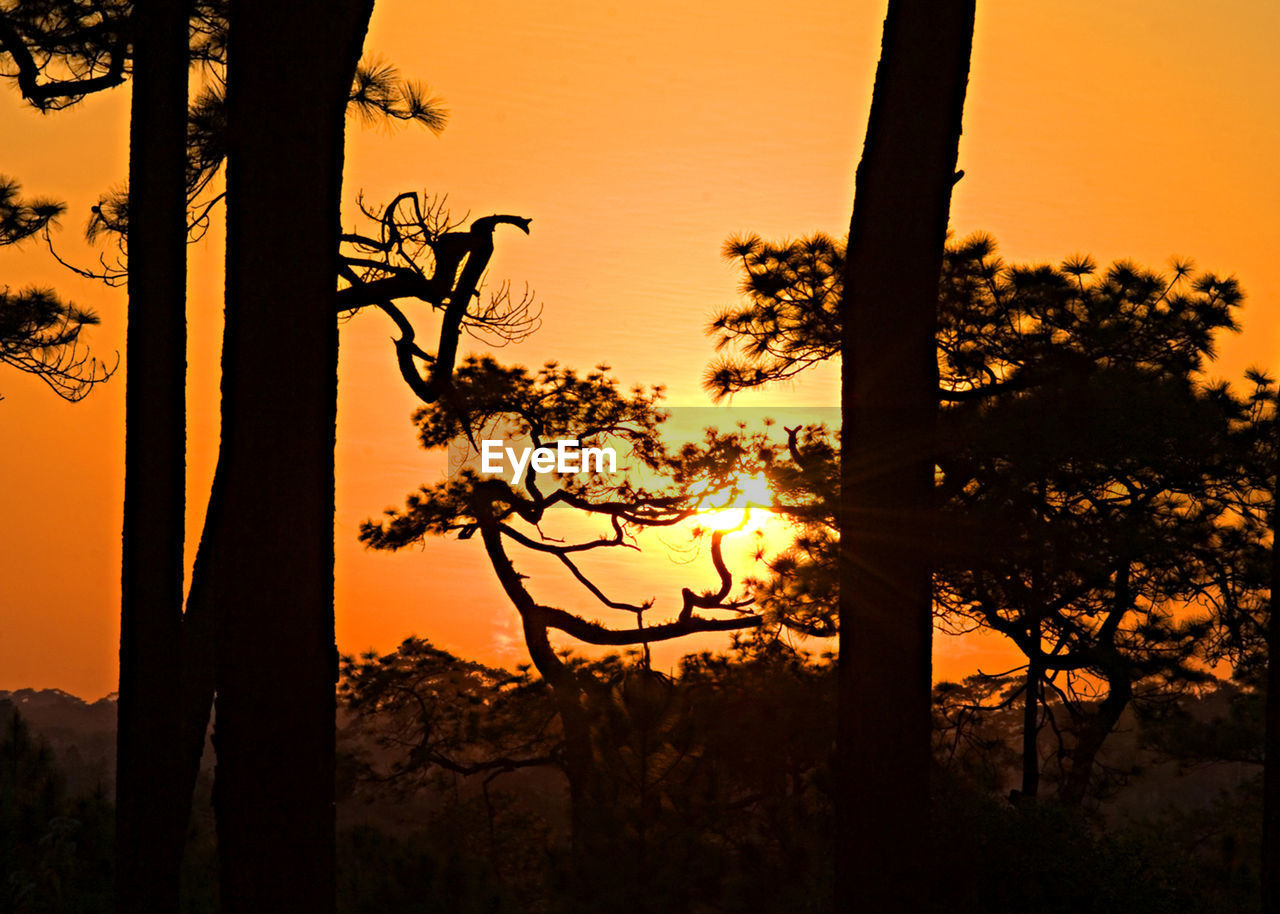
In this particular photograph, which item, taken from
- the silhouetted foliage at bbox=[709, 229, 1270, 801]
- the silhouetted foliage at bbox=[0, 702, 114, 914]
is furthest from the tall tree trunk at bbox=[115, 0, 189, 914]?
the silhouetted foliage at bbox=[709, 229, 1270, 801]

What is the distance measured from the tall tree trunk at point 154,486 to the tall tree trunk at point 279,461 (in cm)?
209

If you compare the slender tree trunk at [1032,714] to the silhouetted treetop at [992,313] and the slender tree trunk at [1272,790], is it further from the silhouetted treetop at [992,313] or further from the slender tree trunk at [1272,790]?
the slender tree trunk at [1272,790]

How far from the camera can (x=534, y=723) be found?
16.0 m

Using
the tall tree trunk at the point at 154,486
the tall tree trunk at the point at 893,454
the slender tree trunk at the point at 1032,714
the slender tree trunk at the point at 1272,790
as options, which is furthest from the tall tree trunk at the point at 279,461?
the slender tree trunk at the point at 1032,714

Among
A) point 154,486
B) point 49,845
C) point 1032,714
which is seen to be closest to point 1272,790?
point 154,486

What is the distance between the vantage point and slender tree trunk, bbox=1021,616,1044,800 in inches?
466

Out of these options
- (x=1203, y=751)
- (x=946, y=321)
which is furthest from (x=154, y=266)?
(x=1203, y=751)

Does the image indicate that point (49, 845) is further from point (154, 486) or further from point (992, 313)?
point (992, 313)

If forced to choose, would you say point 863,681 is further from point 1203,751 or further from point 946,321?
point 1203,751

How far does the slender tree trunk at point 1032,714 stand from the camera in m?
11.8

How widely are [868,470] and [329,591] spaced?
96.9 inches

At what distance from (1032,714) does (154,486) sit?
9.20 meters

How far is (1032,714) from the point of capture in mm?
12023

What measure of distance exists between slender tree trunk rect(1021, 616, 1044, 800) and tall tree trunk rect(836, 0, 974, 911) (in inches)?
286
